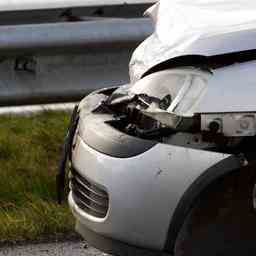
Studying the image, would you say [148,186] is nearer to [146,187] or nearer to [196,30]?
[146,187]

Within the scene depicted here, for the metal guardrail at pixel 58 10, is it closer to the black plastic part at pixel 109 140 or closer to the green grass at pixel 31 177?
the green grass at pixel 31 177

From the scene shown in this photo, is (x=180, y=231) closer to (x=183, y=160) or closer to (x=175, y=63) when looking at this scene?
(x=183, y=160)

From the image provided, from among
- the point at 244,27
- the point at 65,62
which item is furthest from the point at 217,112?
the point at 65,62

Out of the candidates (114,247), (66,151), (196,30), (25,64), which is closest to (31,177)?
(25,64)

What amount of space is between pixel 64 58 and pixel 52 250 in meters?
1.66

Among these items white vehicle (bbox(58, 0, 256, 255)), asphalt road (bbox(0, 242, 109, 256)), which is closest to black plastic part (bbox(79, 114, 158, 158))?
white vehicle (bbox(58, 0, 256, 255))

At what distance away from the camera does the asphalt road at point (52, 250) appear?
4289 millimetres

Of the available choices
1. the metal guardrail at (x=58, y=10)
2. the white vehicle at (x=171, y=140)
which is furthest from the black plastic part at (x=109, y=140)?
the metal guardrail at (x=58, y=10)

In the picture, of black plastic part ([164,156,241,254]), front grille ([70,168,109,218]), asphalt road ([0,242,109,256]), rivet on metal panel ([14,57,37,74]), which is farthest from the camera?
rivet on metal panel ([14,57,37,74])

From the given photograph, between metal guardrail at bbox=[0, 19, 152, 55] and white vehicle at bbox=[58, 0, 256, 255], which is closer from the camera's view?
white vehicle at bbox=[58, 0, 256, 255]

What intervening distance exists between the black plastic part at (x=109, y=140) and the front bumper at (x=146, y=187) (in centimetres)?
1

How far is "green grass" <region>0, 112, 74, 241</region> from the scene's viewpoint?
14.8 ft

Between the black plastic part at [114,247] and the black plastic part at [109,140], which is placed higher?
the black plastic part at [109,140]

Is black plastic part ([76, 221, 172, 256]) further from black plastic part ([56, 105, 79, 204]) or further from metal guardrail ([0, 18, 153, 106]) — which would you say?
metal guardrail ([0, 18, 153, 106])
